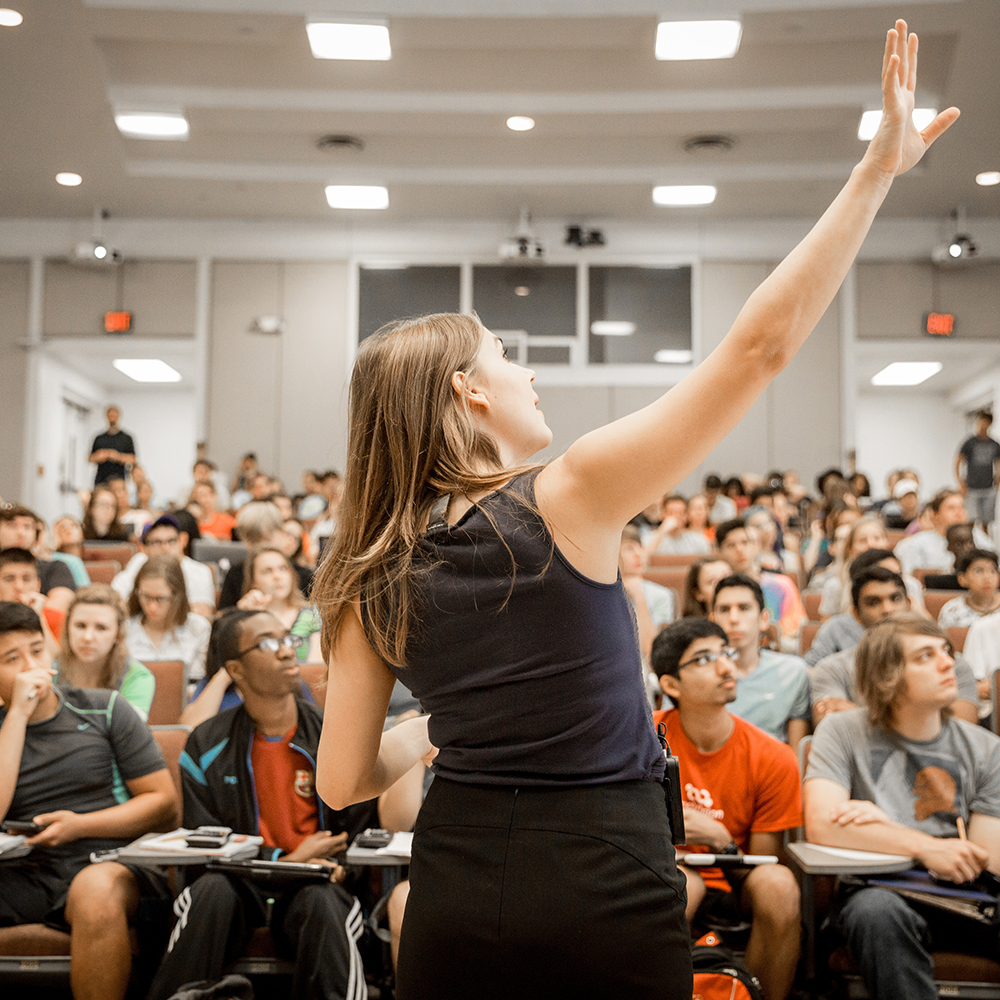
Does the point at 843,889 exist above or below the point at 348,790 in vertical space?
below

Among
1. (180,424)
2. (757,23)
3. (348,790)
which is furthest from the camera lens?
(180,424)

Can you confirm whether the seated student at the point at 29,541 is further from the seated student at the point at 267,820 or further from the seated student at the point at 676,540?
the seated student at the point at 676,540

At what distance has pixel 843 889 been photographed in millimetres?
2533

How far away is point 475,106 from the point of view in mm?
7812

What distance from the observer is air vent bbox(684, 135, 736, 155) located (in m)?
8.48

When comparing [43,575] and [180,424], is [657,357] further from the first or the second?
[180,424]

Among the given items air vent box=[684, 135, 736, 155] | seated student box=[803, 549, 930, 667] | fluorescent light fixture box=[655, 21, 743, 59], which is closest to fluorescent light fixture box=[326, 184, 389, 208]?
air vent box=[684, 135, 736, 155]

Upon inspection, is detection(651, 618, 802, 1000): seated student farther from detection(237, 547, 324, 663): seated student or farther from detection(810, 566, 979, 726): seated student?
detection(237, 547, 324, 663): seated student

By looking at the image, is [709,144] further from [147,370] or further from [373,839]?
[147,370]

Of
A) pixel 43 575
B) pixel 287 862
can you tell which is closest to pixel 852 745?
pixel 287 862

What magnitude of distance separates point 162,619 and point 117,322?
279 inches

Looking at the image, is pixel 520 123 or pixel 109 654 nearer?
pixel 109 654

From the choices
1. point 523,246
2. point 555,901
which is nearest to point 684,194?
point 523,246

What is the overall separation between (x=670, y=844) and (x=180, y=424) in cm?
1547
